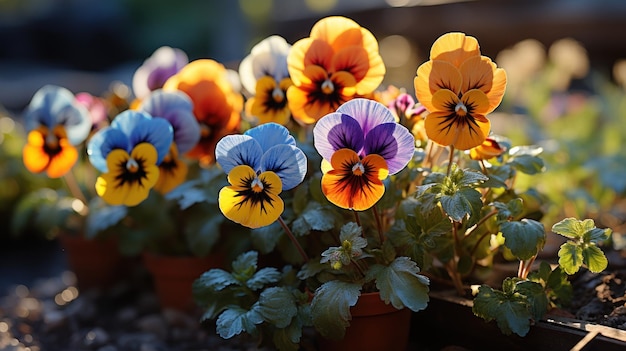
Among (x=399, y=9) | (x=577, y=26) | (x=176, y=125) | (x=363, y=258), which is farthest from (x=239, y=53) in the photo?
(x=363, y=258)

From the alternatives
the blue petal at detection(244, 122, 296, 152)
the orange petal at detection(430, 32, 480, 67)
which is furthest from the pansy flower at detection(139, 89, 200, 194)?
the orange petal at detection(430, 32, 480, 67)

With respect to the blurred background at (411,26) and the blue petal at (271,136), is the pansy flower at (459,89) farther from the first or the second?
the blurred background at (411,26)

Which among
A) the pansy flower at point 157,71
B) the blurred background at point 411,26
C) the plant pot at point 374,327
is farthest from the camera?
the blurred background at point 411,26

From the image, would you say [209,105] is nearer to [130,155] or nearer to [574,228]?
[130,155]

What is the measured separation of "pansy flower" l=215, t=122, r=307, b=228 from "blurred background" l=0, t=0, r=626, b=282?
714mm

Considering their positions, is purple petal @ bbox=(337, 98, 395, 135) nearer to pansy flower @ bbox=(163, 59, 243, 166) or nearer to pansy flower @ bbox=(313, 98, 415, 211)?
pansy flower @ bbox=(313, 98, 415, 211)

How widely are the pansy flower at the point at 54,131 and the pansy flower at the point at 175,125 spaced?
0.26 meters

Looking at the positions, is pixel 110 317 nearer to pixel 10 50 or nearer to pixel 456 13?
pixel 456 13

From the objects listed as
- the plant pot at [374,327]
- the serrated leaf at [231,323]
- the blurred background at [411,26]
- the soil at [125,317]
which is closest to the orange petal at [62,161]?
the soil at [125,317]

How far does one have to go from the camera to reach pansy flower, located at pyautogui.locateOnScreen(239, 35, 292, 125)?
1.62m

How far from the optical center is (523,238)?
1.27 meters

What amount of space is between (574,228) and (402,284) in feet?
1.01

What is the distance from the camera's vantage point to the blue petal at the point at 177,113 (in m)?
1.65

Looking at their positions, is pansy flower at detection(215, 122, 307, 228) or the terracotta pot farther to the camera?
the terracotta pot
